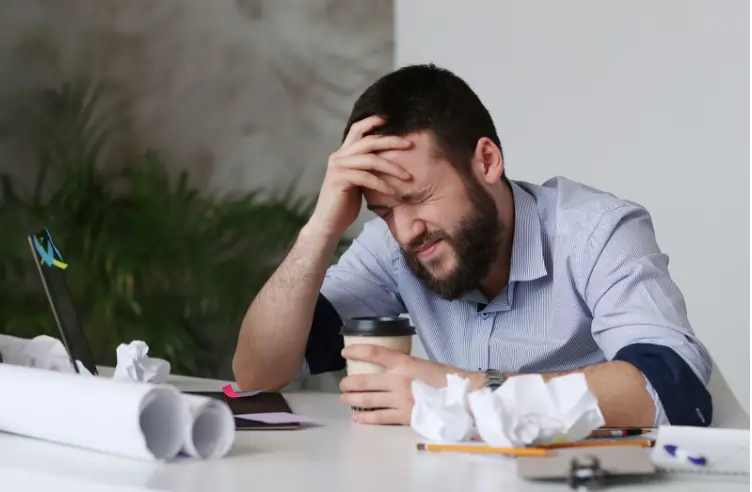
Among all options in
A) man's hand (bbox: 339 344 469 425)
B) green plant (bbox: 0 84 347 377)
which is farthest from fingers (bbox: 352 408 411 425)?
green plant (bbox: 0 84 347 377)

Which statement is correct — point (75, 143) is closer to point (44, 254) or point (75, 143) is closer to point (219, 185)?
point (219, 185)

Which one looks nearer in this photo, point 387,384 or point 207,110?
point 387,384

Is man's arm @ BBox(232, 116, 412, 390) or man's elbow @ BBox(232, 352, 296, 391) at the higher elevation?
man's arm @ BBox(232, 116, 412, 390)

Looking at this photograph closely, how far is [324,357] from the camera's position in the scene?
1.66 m

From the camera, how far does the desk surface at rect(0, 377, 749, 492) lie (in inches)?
29.6

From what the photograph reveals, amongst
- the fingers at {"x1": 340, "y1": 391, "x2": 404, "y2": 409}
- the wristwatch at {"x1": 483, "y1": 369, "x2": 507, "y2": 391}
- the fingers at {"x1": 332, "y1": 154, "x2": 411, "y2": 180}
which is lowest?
the fingers at {"x1": 340, "y1": 391, "x2": 404, "y2": 409}

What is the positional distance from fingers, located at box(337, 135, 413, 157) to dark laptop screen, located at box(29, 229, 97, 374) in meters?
0.48

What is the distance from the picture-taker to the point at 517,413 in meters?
0.87

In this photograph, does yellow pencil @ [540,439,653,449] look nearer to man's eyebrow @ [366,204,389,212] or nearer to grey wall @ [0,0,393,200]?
man's eyebrow @ [366,204,389,212]

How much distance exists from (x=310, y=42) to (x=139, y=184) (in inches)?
30.8

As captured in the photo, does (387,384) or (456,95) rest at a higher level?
(456,95)

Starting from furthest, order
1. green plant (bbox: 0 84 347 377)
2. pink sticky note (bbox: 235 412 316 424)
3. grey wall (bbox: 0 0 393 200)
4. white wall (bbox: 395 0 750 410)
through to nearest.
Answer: grey wall (bbox: 0 0 393 200), green plant (bbox: 0 84 347 377), white wall (bbox: 395 0 750 410), pink sticky note (bbox: 235 412 316 424)

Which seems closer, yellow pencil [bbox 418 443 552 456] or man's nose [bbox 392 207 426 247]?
yellow pencil [bbox 418 443 552 456]

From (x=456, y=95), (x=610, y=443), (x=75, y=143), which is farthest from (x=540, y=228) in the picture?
(x=75, y=143)
